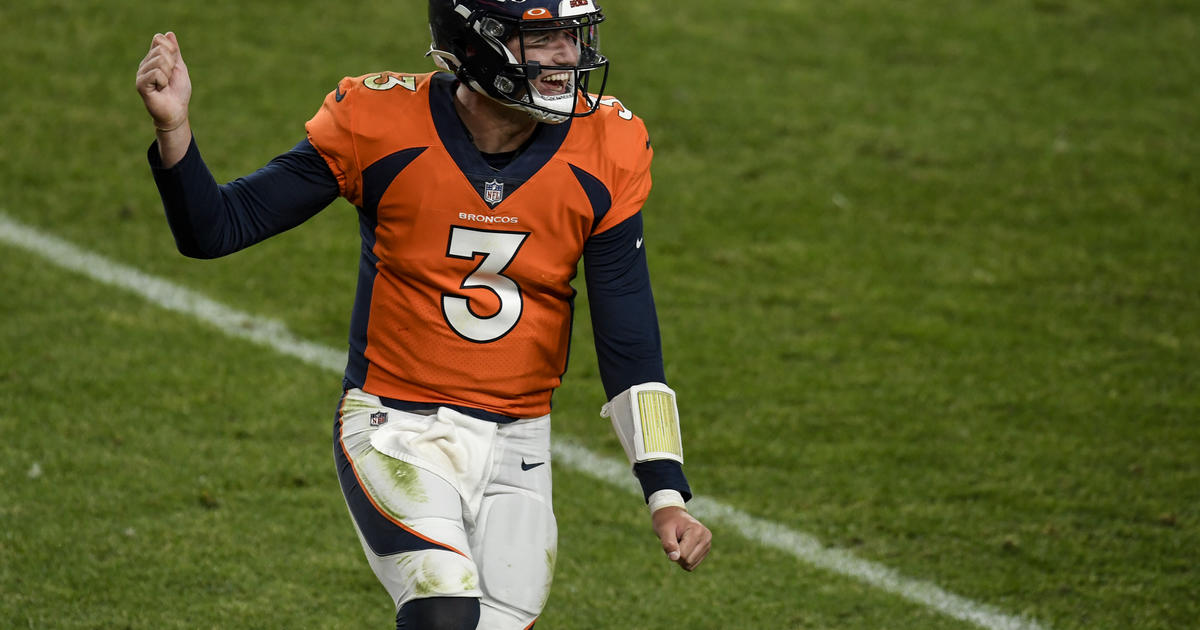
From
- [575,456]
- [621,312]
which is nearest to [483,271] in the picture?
[621,312]

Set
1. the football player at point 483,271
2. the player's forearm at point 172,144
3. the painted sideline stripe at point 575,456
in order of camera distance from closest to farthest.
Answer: the player's forearm at point 172,144, the football player at point 483,271, the painted sideline stripe at point 575,456

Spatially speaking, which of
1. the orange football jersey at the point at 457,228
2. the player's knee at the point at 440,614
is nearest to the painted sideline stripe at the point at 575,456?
the orange football jersey at the point at 457,228

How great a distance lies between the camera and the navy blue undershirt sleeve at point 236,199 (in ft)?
10.4

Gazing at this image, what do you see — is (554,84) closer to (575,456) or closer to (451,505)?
(451,505)

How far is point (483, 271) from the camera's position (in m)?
3.55

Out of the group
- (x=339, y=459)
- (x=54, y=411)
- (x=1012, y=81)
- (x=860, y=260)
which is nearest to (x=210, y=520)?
(x=54, y=411)

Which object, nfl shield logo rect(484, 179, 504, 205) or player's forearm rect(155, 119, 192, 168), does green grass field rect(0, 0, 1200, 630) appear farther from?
player's forearm rect(155, 119, 192, 168)

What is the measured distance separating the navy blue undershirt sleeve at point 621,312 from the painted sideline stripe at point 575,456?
1.74 m

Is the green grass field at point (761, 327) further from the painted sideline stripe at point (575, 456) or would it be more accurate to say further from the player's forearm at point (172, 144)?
the player's forearm at point (172, 144)

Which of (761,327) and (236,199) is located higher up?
(236,199)

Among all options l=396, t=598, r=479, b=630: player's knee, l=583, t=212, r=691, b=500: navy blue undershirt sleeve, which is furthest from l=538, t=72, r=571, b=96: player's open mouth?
l=396, t=598, r=479, b=630: player's knee

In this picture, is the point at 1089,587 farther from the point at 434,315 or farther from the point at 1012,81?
the point at 1012,81

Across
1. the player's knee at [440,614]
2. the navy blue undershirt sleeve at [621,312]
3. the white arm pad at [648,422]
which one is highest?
the navy blue undershirt sleeve at [621,312]

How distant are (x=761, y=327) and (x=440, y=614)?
3947 millimetres
